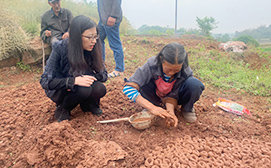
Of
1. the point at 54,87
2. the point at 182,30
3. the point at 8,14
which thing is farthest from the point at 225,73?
the point at 182,30

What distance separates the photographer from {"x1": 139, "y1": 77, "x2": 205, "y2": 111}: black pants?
2088mm

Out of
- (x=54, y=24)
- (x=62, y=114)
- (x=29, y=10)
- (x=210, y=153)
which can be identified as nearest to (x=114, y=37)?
(x=54, y=24)

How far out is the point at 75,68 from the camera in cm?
200

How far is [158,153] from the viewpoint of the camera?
1819 millimetres

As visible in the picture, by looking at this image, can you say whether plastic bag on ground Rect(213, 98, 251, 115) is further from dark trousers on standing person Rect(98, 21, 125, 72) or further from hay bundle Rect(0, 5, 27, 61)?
hay bundle Rect(0, 5, 27, 61)

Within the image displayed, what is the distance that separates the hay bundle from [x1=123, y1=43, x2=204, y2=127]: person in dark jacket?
3.06 meters

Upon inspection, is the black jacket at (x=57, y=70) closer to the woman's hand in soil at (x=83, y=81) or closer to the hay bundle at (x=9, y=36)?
the woman's hand in soil at (x=83, y=81)

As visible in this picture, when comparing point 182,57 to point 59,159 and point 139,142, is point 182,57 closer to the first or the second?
point 139,142

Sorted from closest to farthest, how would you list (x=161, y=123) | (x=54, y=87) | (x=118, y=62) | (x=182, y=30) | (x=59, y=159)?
(x=59, y=159) < (x=54, y=87) < (x=161, y=123) < (x=118, y=62) < (x=182, y=30)

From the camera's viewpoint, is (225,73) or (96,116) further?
(225,73)

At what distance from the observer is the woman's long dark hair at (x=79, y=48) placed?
1854mm

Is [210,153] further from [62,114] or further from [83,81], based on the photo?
[62,114]

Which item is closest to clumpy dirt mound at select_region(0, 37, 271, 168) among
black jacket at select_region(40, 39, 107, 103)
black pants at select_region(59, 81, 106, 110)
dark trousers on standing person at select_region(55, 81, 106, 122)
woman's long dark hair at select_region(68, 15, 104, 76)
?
dark trousers on standing person at select_region(55, 81, 106, 122)

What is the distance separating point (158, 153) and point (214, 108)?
4.32ft
